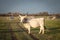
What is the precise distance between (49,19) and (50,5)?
225 millimetres

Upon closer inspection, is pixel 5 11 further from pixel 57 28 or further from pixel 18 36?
pixel 57 28

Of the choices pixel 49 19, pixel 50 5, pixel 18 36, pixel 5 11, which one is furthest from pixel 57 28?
pixel 5 11

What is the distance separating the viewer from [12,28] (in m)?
2.34

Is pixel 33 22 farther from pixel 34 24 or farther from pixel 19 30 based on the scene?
pixel 19 30

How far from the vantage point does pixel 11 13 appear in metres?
2.33

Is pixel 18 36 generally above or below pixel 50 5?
below

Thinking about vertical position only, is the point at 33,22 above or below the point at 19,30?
above

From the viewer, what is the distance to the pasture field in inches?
91.0

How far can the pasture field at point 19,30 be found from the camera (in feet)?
7.59

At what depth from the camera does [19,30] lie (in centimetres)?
234

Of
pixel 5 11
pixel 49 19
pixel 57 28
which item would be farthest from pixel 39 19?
pixel 5 11

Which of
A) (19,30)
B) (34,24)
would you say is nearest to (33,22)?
(34,24)

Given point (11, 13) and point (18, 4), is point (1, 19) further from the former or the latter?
point (18, 4)

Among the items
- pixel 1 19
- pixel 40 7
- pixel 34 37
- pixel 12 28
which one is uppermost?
pixel 40 7
